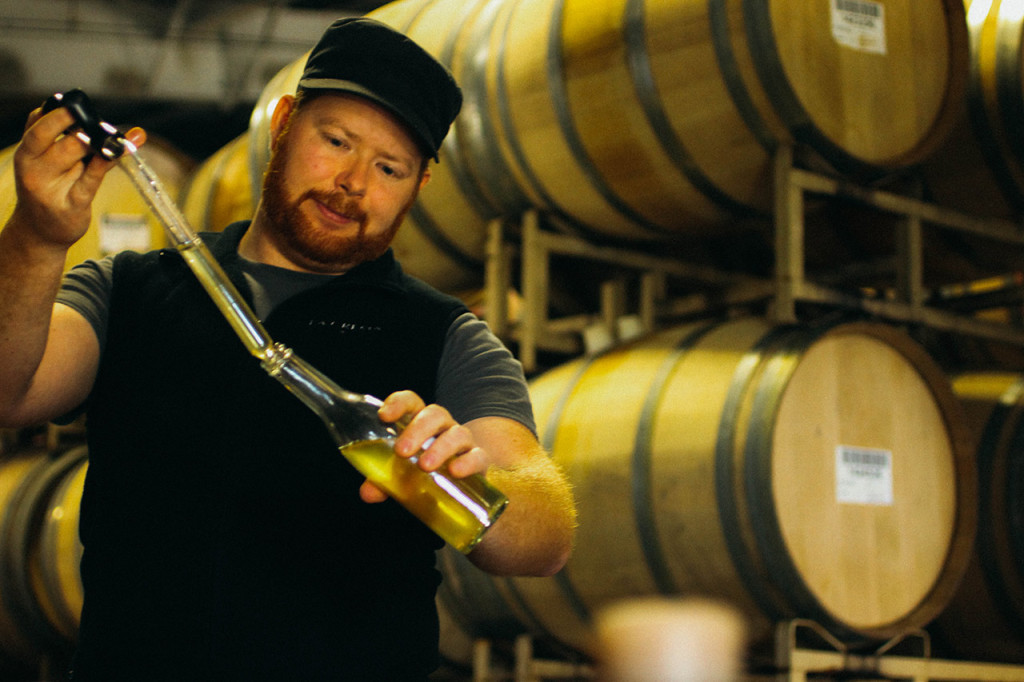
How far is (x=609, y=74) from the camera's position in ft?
10.7

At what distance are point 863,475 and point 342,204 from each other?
6.61ft

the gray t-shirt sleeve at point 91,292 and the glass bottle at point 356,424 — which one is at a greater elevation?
the gray t-shirt sleeve at point 91,292

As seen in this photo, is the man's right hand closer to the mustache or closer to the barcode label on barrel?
the mustache

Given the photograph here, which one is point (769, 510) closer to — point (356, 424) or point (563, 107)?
point (563, 107)

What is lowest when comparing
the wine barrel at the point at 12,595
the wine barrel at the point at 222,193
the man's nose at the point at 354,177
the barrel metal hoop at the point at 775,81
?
the wine barrel at the point at 12,595

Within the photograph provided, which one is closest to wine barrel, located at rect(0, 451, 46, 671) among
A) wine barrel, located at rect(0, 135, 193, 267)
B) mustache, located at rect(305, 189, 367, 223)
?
wine barrel, located at rect(0, 135, 193, 267)

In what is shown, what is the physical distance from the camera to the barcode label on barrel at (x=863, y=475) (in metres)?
2.97

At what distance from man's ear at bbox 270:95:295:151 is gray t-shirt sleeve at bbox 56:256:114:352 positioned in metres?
0.30

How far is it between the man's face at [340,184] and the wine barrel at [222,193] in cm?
344

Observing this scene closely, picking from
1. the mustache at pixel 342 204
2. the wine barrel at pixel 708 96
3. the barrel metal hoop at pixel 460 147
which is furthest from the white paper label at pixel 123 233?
the mustache at pixel 342 204

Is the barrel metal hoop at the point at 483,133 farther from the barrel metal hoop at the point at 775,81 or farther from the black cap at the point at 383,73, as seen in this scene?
the black cap at the point at 383,73

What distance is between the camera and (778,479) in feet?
9.27

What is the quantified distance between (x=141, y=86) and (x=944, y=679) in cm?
660

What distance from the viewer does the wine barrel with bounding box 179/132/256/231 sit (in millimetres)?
5047
